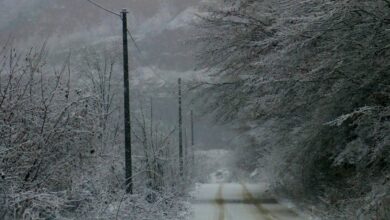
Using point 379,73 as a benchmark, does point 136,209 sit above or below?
below

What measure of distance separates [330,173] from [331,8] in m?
9.30

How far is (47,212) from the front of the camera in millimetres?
11484

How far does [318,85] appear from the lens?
17.3m

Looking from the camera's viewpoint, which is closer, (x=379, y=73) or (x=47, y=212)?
(x=47, y=212)

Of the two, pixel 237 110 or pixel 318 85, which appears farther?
pixel 237 110

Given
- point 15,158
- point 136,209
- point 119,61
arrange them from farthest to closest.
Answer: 1. point 119,61
2. point 136,209
3. point 15,158

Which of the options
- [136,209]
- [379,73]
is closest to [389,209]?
[379,73]

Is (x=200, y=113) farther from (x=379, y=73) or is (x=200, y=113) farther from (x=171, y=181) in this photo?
(x=379, y=73)

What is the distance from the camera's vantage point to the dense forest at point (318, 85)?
14.4 meters

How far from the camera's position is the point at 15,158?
1084cm

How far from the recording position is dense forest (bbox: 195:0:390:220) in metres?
14.4

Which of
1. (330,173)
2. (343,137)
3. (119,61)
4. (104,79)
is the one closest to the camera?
(343,137)

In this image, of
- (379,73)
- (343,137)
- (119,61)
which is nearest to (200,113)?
(119,61)

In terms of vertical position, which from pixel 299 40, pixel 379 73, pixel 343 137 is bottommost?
pixel 343 137
